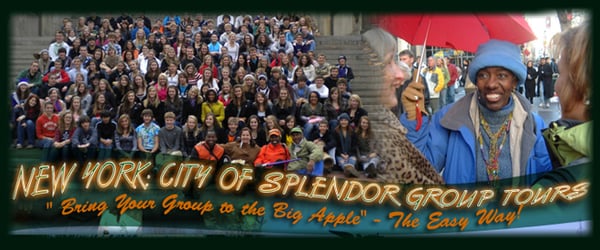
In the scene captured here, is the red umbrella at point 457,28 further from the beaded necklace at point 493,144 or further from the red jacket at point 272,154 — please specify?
the red jacket at point 272,154

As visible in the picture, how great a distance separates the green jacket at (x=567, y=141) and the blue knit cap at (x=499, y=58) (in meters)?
0.55

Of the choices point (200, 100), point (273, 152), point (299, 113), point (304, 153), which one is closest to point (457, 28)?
point (299, 113)

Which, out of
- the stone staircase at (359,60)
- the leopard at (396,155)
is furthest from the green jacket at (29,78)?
the leopard at (396,155)

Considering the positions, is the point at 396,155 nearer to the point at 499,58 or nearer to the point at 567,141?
the point at 499,58

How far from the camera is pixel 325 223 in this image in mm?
8281

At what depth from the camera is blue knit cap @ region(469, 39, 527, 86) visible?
7.85 meters

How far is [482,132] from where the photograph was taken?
26.6 feet

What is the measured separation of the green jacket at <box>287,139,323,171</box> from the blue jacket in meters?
0.83

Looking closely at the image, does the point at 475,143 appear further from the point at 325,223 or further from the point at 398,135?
the point at 325,223

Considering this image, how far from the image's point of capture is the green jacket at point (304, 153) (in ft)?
26.8

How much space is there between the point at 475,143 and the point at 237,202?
2.25 m

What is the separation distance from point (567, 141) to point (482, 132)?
2.56ft

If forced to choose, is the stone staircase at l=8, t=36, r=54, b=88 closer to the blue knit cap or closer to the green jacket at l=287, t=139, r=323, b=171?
the green jacket at l=287, t=139, r=323, b=171

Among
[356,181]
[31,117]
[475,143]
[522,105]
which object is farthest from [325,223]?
[31,117]
